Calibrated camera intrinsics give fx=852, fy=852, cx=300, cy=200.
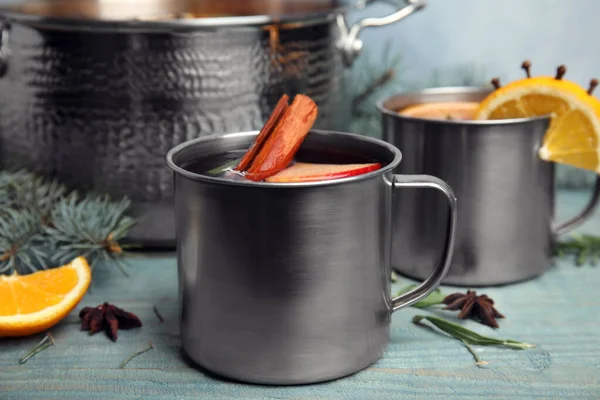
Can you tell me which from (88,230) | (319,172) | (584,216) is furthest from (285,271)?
(584,216)

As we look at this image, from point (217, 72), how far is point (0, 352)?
15.4 inches

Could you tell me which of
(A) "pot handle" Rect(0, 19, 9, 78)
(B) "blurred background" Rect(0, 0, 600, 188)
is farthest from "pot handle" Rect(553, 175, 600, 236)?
(A) "pot handle" Rect(0, 19, 9, 78)

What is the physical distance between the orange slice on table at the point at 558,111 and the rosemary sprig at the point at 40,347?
20.0 inches

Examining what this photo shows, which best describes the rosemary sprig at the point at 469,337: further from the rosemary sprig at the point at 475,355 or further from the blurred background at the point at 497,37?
the blurred background at the point at 497,37

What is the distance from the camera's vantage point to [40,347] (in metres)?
0.79

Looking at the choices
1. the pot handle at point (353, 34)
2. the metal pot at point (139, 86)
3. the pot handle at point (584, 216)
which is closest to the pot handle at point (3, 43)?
the metal pot at point (139, 86)

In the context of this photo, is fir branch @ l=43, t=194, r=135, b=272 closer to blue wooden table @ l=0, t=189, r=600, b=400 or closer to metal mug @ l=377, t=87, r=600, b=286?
blue wooden table @ l=0, t=189, r=600, b=400

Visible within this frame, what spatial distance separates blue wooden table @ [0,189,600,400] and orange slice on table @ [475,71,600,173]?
0.50ft

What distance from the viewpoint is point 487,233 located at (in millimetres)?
920

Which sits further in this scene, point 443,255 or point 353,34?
point 353,34

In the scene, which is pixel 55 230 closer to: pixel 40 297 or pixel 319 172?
pixel 40 297

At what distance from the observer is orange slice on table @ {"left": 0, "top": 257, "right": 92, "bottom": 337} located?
31.0 inches

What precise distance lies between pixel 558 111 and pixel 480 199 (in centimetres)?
13

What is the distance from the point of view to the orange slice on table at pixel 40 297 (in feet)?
2.58
